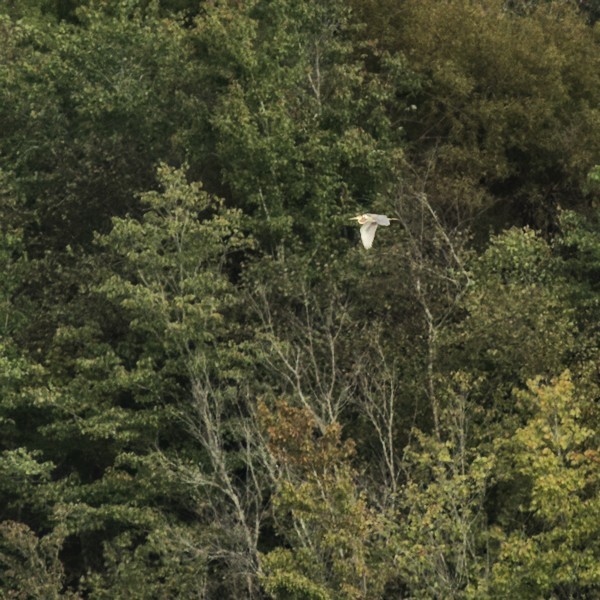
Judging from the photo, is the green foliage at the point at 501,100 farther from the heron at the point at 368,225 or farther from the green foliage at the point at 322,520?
the green foliage at the point at 322,520

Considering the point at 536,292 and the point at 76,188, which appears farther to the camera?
the point at 76,188

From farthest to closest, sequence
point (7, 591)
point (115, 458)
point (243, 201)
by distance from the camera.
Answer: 1. point (243, 201)
2. point (115, 458)
3. point (7, 591)

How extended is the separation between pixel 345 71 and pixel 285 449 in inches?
544

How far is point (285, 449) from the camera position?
97.7 feet

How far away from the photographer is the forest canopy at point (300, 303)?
2983 centimetres

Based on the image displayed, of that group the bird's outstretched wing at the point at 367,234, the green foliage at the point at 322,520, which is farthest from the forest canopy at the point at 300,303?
the bird's outstretched wing at the point at 367,234

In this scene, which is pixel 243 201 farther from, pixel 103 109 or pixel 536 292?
pixel 536 292

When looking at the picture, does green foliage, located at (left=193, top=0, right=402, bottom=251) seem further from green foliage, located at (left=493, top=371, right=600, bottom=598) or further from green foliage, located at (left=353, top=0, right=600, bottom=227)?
green foliage, located at (left=493, top=371, right=600, bottom=598)

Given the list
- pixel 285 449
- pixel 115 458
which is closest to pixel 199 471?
pixel 115 458

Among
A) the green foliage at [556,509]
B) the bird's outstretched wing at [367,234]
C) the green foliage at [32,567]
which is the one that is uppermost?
the bird's outstretched wing at [367,234]

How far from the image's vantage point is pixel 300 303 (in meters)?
37.4

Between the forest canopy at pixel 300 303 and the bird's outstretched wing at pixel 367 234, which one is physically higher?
the bird's outstretched wing at pixel 367 234

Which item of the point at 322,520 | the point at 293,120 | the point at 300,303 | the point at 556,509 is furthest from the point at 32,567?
the point at 293,120

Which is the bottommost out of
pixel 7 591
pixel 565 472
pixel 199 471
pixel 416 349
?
pixel 7 591
